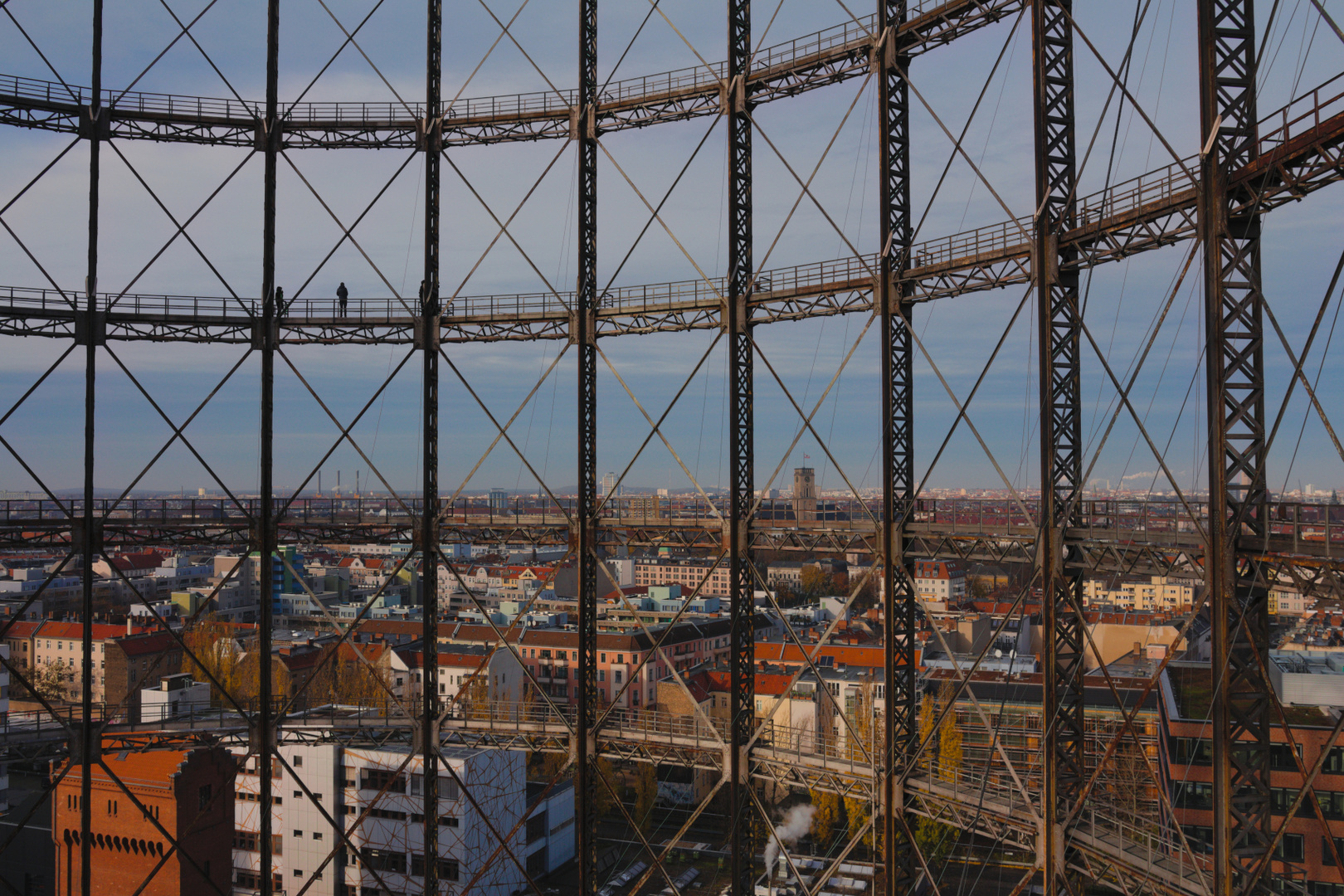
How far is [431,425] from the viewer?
15.5 metres

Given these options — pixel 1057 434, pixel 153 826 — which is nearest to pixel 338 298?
pixel 1057 434

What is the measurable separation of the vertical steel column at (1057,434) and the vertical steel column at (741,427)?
13.6ft

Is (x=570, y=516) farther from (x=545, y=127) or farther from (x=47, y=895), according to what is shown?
(x=47, y=895)

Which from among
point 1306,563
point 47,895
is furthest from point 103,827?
point 1306,563

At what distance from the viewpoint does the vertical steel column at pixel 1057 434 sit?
10.4 metres

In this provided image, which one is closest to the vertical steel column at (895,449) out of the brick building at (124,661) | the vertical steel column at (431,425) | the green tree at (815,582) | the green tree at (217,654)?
the vertical steel column at (431,425)

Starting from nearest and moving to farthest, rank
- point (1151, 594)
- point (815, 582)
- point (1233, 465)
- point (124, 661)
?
point (1233, 465) < point (124, 661) < point (1151, 594) < point (815, 582)

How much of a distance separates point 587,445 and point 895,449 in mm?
4629

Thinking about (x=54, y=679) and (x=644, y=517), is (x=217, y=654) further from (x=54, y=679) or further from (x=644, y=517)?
(x=644, y=517)

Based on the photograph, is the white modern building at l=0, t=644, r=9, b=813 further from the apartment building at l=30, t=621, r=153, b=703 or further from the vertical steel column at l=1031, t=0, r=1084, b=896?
the vertical steel column at l=1031, t=0, r=1084, b=896

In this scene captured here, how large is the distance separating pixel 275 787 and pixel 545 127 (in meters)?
21.2

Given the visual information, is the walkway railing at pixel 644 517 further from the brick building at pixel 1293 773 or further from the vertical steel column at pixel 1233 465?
the brick building at pixel 1293 773

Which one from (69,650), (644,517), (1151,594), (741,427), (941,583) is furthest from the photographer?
(941,583)

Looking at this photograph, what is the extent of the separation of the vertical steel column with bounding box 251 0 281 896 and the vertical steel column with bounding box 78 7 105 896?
224cm
